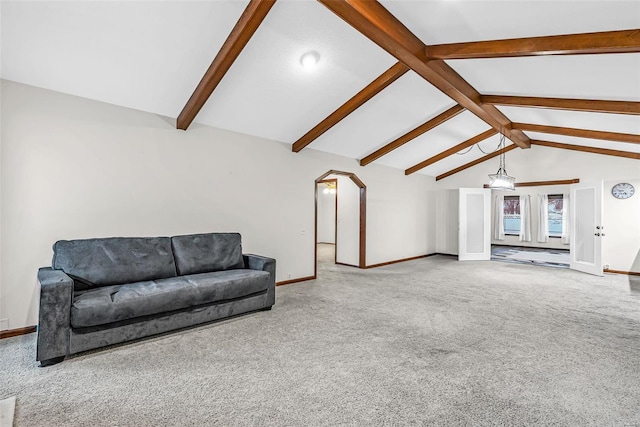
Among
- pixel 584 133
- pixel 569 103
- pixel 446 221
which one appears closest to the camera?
pixel 569 103

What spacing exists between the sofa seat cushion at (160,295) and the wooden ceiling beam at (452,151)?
553cm

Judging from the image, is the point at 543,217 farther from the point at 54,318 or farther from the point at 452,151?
the point at 54,318

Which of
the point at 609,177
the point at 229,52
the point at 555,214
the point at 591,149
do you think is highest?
the point at 229,52

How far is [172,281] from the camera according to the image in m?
3.26

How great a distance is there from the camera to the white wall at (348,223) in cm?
705

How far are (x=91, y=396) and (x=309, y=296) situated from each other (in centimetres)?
283

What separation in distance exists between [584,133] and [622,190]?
226 cm

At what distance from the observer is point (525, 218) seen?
11242 mm

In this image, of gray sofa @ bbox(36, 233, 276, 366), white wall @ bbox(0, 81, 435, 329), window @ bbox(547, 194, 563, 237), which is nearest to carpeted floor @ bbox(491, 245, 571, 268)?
window @ bbox(547, 194, 563, 237)

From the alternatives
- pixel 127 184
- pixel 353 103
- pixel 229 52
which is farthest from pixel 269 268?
pixel 353 103

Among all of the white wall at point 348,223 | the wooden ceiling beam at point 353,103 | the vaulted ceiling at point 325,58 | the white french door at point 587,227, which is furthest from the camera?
the white wall at point 348,223

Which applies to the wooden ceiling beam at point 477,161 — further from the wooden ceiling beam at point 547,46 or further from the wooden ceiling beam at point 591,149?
the wooden ceiling beam at point 547,46

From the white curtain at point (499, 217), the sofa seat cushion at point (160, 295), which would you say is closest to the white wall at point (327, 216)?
the white curtain at point (499, 217)

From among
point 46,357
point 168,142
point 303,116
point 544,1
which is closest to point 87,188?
point 168,142
